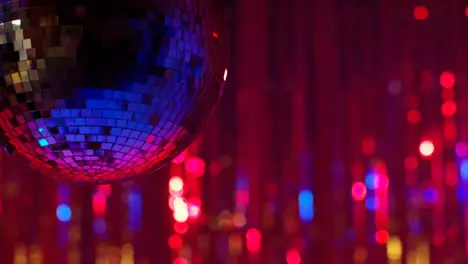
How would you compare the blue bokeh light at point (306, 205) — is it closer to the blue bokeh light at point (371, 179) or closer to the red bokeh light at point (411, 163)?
the blue bokeh light at point (371, 179)

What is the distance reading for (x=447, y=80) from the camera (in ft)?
6.91

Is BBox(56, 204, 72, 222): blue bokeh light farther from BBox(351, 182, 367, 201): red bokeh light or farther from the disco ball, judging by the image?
the disco ball

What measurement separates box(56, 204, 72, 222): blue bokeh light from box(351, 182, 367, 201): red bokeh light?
2.65ft

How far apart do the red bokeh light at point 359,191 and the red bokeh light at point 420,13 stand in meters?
0.52

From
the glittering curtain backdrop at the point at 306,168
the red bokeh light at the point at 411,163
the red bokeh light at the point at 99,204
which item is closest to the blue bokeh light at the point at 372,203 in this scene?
the glittering curtain backdrop at the point at 306,168


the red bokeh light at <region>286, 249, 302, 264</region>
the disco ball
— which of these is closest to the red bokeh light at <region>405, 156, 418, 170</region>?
the red bokeh light at <region>286, 249, 302, 264</region>

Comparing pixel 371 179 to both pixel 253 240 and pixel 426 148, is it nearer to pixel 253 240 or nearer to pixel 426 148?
pixel 426 148

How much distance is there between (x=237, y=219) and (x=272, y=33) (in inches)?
21.3

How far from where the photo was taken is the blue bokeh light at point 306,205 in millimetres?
2018

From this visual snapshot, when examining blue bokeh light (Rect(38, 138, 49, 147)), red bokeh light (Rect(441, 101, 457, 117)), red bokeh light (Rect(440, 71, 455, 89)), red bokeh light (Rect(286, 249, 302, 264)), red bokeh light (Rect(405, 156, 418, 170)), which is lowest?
red bokeh light (Rect(286, 249, 302, 264))

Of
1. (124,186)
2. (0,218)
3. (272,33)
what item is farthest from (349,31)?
(0,218)

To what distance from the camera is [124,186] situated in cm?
198

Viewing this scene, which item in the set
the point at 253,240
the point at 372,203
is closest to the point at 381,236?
the point at 372,203

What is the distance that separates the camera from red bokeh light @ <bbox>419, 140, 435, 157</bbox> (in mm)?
2086
